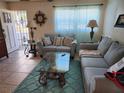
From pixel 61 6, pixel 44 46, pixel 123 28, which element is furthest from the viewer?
pixel 61 6

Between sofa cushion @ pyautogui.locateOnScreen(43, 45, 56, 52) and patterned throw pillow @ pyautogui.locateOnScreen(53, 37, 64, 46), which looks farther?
patterned throw pillow @ pyautogui.locateOnScreen(53, 37, 64, 46)

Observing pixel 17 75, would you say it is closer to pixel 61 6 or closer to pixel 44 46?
pixel 44 46

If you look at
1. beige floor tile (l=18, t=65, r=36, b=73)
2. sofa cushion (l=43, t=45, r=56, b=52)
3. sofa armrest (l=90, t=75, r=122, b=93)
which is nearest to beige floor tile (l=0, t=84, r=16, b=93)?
beige floor tile (l=18, t=65, r=36, b=73)

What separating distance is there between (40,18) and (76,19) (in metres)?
1.63

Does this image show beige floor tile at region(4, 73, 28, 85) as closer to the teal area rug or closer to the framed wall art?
the teal area rug

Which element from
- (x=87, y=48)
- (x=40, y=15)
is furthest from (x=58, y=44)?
(x=40, y=15)

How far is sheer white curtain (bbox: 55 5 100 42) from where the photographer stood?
4657mm

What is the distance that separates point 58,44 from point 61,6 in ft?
5.43

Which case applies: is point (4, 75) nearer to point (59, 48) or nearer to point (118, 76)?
point (59, 48)

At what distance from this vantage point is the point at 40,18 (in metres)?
5.09

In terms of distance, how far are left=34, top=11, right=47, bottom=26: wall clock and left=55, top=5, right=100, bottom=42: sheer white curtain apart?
2.01 ft

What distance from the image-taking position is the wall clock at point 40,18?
5.05 metres

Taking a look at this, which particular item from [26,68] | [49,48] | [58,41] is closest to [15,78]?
[26,68]

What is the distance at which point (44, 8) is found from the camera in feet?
16.4
